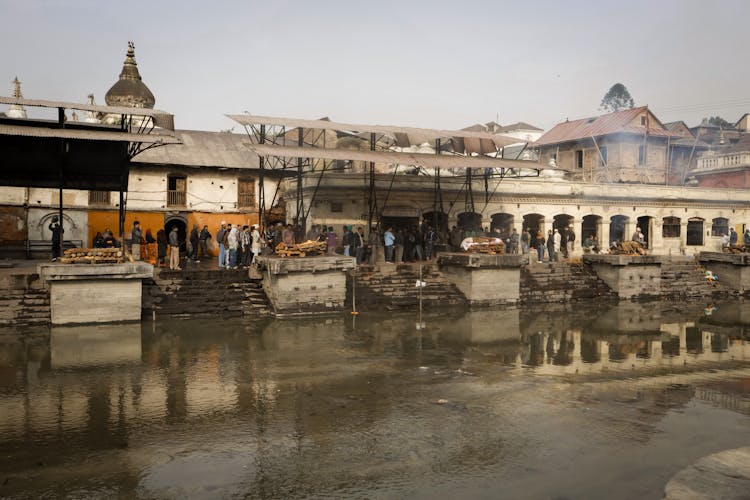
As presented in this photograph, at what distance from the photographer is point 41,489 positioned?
7246 millimetres

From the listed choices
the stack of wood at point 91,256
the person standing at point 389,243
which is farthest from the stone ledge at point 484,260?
the stack of wood at point 91,256

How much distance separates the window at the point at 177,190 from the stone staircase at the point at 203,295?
12404 mm

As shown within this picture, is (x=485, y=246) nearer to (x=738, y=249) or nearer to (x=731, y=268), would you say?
(x=731, y=268)

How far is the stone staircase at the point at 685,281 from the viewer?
87.3 feet

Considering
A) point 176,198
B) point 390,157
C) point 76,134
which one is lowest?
point 176,198

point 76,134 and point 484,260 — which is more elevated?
point 76,134

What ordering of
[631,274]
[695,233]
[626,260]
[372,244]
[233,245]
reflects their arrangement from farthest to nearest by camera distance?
[695,233] → [631,274] → [626,260] → [372,244] → [233,245]

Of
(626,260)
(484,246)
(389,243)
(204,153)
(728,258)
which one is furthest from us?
(204,153)

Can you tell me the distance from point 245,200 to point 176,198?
11.4 feet

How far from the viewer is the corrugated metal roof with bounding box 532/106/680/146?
4197 cm

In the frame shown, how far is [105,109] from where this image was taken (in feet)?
59.3

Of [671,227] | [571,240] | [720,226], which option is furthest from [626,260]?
[720,226]

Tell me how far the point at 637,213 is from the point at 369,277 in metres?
18.5

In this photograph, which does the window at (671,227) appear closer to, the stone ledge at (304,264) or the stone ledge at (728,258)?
the stone ledge at (728,258)
